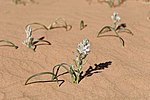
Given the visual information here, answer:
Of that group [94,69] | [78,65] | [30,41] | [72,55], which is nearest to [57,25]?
[30,41]

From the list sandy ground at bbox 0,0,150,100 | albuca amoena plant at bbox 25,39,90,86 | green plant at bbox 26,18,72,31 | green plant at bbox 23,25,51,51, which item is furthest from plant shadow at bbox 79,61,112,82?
green plant at bbox 26,18,72,31

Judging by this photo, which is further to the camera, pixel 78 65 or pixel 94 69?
pixel 94 69

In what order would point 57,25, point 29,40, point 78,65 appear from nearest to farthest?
1. point 78,65
2. point 29,40
3. point 57,25

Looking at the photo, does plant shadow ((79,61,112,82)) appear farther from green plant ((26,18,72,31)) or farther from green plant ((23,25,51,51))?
green plant ((26,18,72,31))

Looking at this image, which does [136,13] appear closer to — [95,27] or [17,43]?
[95,27]

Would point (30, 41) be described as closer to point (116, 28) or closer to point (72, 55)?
point (72, 55)

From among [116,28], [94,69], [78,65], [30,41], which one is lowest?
[94,69]

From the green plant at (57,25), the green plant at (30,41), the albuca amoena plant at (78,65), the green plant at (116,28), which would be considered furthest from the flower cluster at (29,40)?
the green plant at (116,28)

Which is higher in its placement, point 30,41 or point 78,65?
point 30,41
